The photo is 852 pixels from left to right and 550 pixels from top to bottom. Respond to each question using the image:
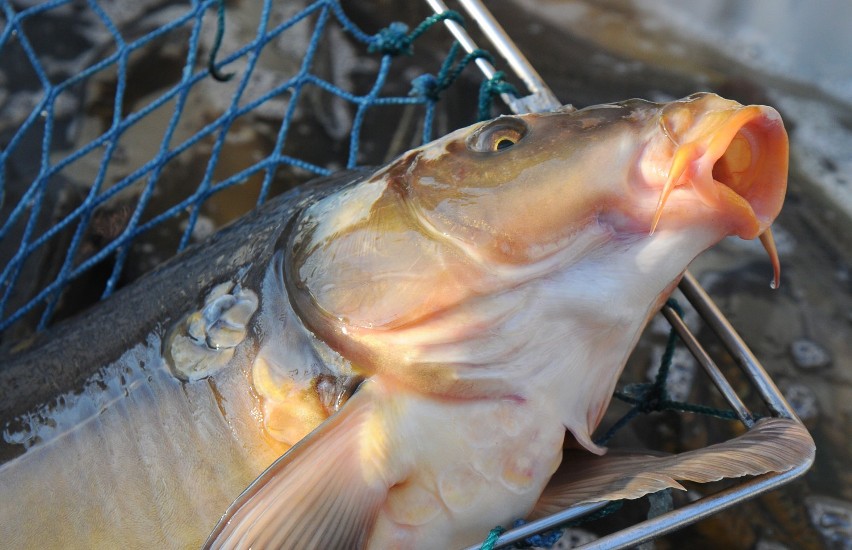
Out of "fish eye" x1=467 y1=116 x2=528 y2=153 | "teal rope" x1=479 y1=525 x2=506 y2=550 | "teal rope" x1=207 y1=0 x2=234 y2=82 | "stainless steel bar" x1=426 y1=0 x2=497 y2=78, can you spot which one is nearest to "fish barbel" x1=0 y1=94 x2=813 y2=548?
"fish eye" x1=467 y1=116 x2=528 y2=153

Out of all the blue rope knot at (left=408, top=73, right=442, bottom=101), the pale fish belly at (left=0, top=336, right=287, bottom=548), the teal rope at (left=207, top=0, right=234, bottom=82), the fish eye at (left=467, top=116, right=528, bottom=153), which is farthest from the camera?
the teal rope at (left=207, top=0, right=234, bottom=82)

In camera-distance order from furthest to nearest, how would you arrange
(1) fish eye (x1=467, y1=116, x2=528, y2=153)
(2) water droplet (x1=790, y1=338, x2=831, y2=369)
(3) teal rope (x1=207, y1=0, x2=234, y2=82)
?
(2) water droplet (x1=790, y1=338, x2=831, y2=369) → (3) teal rope (x1=207, y1=0, x2=234, y2=82) → (1) fish eye (x1=467, y1=116, x2=528, y2=153)

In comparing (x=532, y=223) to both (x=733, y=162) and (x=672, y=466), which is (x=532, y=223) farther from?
(x=672, y=466)

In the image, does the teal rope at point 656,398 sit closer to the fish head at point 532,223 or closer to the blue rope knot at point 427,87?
the fish head at point 532,223

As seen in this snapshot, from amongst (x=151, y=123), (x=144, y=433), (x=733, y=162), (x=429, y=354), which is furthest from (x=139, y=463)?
(x=151, y=123)

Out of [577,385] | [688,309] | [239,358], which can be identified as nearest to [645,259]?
[577,385]

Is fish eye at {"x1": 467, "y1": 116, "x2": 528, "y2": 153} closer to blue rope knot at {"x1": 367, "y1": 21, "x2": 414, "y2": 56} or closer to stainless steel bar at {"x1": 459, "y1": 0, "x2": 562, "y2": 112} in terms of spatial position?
stainless steel bar at {"x1": 459, "y1": 0, "x2": 562, "y2": 112}
